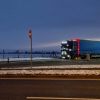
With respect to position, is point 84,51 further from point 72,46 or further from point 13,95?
point 13,95

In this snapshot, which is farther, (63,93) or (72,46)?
(72,46)

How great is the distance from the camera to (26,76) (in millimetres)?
25109

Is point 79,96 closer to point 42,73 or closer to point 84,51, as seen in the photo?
point 42,73

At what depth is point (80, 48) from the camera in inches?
2480

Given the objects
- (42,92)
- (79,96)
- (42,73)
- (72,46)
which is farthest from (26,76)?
(72,46)

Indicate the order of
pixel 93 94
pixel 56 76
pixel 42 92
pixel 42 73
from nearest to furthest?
1. pixel 93 94
2. pixel 42 92
3. pixel 56 76
4. pixel 42 73

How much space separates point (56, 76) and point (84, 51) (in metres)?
40.1

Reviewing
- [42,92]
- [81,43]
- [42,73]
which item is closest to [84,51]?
[81,43]

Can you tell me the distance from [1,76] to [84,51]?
130 feet

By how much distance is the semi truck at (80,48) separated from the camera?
62.3m

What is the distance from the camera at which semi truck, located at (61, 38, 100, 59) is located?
204 feet

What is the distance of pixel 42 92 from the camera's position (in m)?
15.9

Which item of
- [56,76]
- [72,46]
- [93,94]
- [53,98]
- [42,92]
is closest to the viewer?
[53,98]

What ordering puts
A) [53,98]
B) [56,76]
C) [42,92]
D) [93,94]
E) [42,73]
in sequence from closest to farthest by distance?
[53,98] < [93,94] < [42,92] < [56,76] < [42,73]
